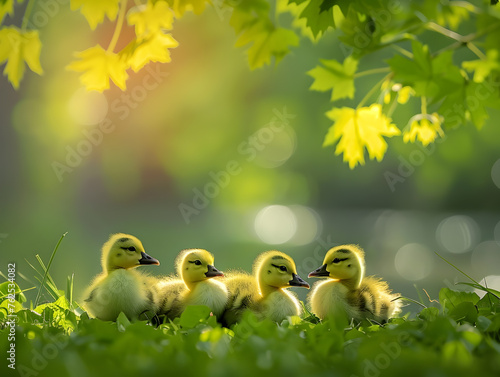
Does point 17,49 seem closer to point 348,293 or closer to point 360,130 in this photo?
point 360,130

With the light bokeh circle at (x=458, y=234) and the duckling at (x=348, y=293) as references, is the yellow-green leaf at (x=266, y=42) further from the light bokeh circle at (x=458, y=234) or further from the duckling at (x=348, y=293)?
the light bokeh circle at (x=458, y=234)

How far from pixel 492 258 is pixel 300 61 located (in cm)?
406

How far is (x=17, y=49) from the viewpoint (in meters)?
1.23

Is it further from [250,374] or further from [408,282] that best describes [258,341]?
[408,282]

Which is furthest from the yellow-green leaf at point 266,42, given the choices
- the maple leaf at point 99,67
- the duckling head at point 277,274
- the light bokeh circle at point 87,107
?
the light bokeh circle at point 87,107

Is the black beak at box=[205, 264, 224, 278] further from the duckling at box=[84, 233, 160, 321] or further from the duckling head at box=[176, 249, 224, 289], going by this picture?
the duckling at box=[84, 233, 160, 321]

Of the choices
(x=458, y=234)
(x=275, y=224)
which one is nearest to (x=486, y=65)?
(x=458, y=234)

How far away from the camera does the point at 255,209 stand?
845cm

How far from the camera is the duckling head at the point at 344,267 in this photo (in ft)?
5.41

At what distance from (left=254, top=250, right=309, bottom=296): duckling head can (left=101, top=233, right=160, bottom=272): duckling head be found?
11.7 inches

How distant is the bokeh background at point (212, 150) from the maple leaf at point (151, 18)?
5826mm

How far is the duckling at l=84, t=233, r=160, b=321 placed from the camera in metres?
1.54

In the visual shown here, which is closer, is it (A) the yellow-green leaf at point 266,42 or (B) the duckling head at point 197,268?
(A) the yellow-green leaf at point 266,42

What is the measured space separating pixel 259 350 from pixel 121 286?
0.69 meters
